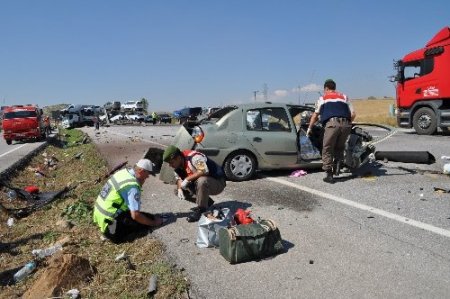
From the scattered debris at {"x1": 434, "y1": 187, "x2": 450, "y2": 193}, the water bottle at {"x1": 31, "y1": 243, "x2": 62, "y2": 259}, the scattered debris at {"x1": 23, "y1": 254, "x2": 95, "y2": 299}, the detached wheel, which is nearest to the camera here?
the scattered debris at {"x1": 23, "y1": 254, "x2": 95, "y2": 299}

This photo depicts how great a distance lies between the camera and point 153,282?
4242 millimetres

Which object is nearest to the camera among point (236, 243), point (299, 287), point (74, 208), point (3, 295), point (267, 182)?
point (299, 287)

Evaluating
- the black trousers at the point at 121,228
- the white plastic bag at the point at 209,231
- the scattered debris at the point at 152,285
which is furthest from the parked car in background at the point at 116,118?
the scattered debris at the point at 152,285

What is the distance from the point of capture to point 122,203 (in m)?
5.67

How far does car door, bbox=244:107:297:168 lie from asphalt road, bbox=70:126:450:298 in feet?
1.46

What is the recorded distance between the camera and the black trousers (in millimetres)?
5660

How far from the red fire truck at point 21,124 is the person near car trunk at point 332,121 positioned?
22.3 meters

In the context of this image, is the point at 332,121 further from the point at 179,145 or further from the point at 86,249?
the point at 86,249

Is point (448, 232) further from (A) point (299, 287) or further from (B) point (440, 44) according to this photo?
(B) point (440, 44)

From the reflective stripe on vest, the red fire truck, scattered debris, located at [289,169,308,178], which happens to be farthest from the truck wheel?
the red fire truck

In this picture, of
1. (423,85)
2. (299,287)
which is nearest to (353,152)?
(299,287)

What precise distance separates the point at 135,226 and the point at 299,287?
8.85ft

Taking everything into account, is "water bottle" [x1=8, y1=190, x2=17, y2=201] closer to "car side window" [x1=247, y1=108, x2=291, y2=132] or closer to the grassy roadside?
the grassy roadside

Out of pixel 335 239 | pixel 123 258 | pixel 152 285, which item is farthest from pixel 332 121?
pixel 152 285
